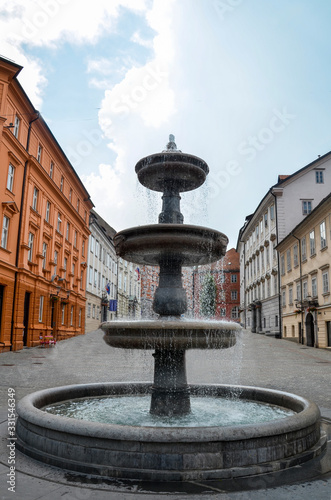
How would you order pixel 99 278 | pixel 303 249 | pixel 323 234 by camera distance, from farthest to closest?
pixel 99 278
pixel 303 249
pixel 323 234

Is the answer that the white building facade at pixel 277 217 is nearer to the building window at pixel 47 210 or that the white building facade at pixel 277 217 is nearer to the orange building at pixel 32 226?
the orange building at pixel 32 226

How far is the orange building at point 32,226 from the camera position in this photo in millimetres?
20406

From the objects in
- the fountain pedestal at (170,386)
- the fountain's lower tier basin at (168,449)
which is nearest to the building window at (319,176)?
the fountain pedestal at (170,386)

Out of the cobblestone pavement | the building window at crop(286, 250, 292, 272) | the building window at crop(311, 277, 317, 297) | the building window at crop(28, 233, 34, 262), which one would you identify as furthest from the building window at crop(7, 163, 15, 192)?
the building window at crop(286, 250, 292, 272)

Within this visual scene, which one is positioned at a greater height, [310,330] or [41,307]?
[41,307]

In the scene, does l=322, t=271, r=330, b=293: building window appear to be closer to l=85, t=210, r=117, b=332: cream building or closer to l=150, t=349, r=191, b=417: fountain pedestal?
l=150, t=349, r=191, b=417: fountain pedestal

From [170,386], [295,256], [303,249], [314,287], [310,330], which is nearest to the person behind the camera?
[170,386]

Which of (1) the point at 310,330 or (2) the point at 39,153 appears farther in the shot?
(1) the point at 310,330

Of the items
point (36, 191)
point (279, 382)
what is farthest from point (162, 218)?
point (36, 191)

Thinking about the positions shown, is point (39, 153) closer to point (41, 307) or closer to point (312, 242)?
point (41, 307)

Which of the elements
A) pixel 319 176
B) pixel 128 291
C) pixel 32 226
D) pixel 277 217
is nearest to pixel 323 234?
pixel 277 217

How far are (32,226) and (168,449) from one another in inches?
893

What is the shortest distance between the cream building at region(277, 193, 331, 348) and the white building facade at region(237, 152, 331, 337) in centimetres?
233

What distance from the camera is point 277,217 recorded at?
36438 mm
